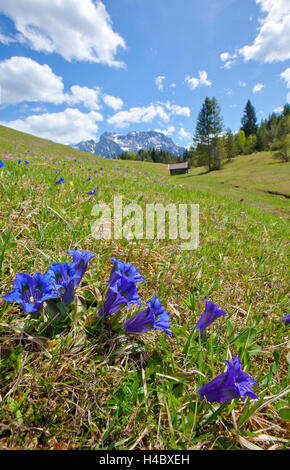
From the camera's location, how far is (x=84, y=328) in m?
1.48

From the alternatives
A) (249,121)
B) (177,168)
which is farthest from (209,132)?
(249,121)

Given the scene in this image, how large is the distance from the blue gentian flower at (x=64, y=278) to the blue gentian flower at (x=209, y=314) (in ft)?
3.04

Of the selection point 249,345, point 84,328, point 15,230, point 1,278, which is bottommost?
point 249,345

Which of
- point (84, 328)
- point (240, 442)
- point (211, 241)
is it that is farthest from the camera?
point (211, 241)

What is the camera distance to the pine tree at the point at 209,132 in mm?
57875

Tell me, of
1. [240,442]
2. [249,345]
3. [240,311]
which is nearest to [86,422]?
[240,442]

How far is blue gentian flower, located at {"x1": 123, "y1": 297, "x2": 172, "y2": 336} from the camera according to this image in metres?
1.40

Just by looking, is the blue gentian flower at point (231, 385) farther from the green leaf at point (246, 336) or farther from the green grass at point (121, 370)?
the green leaf at point (246, 336)

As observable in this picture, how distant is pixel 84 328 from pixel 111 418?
51cm

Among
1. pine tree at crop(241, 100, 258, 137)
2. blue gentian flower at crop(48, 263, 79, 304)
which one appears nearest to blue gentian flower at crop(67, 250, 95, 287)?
blue gentian flower at crop(48, 263, 79, 304)

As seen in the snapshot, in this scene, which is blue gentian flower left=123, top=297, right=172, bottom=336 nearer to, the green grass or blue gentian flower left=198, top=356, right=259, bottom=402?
the green grass

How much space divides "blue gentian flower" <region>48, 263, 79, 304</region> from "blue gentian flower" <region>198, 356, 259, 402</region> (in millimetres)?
959

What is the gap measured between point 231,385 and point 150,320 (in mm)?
530
